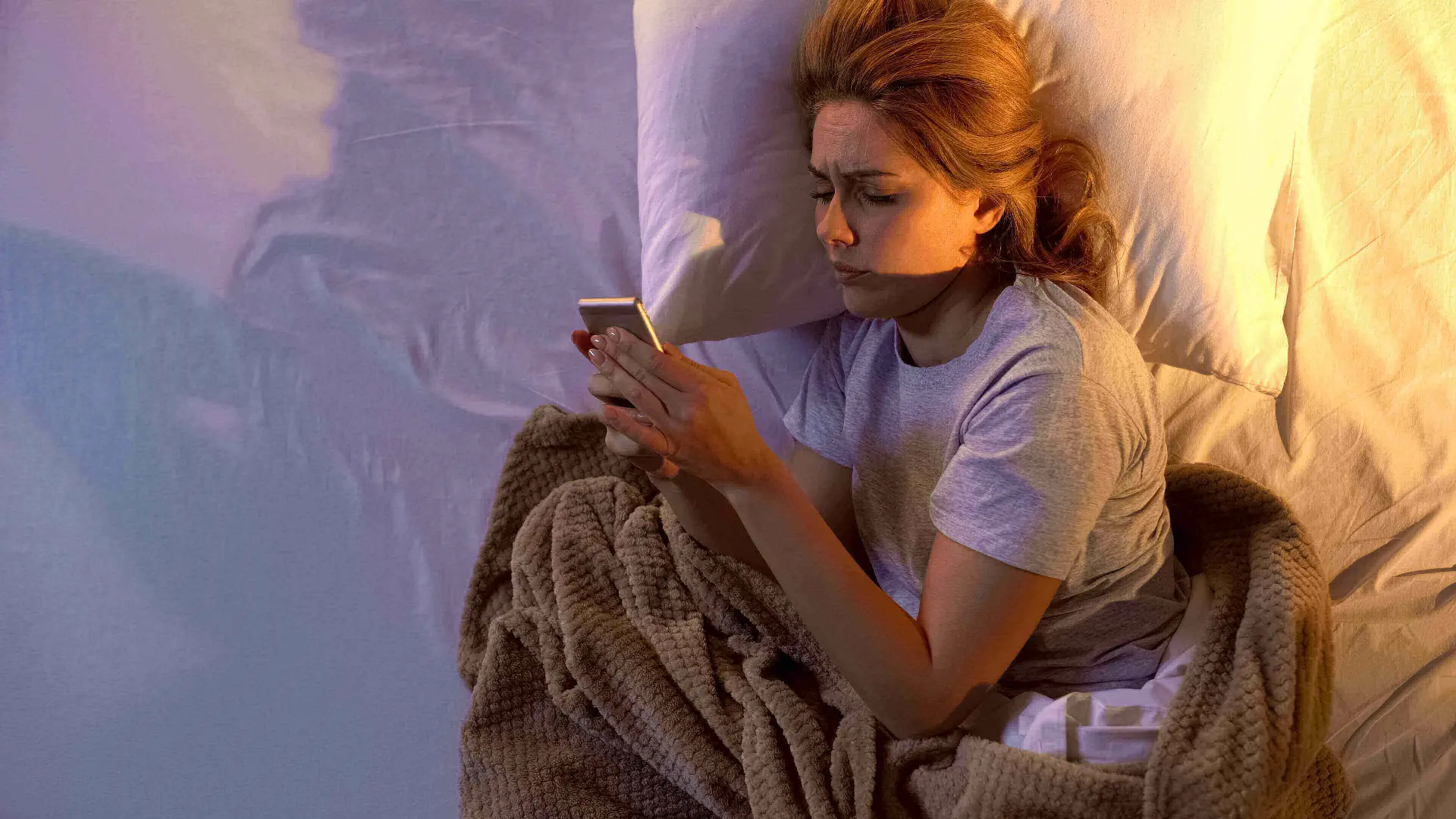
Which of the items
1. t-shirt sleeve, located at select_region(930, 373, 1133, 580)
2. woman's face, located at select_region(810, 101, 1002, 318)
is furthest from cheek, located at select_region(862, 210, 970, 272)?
t-shirt sleeve, located at select_region(930, 373, 1133, 580)

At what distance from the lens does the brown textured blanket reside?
863 mm

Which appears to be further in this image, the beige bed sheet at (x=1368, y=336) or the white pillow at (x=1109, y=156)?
the beige bed sheet at (x=1368, y=336)

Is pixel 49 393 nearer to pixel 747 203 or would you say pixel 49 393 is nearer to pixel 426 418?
pixel 426 418

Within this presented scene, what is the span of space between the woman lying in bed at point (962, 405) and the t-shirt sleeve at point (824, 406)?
9 centimetres

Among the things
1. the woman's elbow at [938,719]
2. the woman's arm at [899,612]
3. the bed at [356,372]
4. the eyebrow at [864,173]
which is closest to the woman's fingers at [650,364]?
the woman's arm at [899,612]

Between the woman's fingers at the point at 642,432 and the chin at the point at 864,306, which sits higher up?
the chin at the point at 864,306

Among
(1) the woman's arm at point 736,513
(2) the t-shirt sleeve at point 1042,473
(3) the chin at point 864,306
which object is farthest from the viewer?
(1) the woman's arm at point 736,513

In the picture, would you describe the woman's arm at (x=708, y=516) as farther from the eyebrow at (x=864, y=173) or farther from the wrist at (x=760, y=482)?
the eyebrow at (x=864, y=173)

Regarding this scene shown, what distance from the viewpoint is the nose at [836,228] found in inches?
35.6

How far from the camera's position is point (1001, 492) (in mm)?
834

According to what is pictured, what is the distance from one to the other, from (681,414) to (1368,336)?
0.79 meters

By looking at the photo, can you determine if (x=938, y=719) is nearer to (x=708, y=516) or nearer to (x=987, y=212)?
(x=708, y=516)

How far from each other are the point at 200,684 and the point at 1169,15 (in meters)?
1.12

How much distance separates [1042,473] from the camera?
822 millimetres
